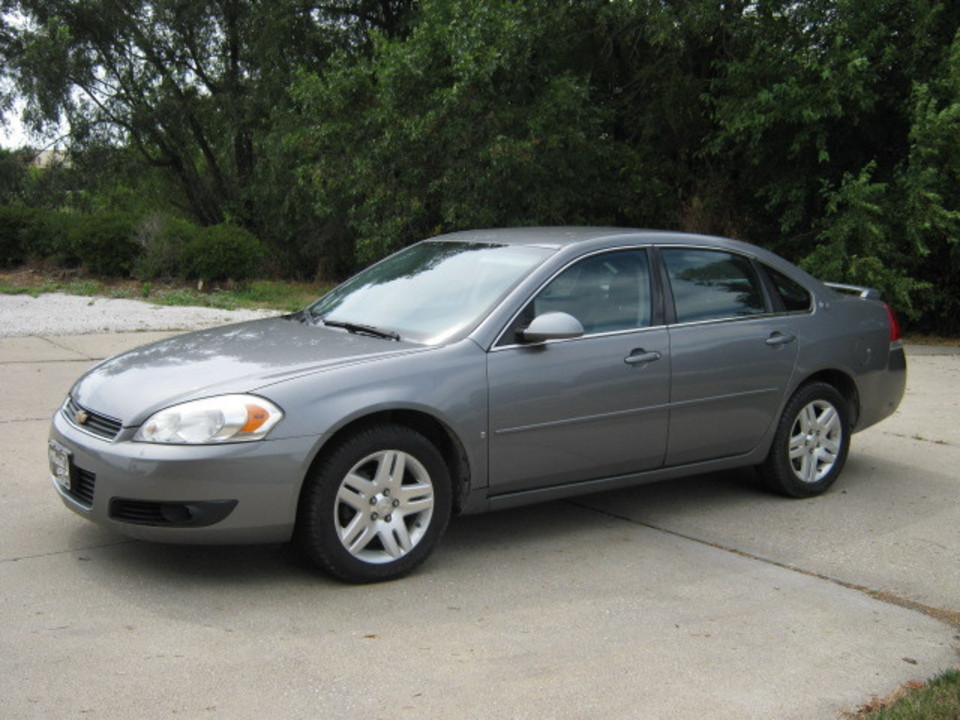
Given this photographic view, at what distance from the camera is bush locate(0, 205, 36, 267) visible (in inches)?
752

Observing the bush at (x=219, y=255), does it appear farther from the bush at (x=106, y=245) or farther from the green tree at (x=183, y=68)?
the green tree at (x=183, y=68)

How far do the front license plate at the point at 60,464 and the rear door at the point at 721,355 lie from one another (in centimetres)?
293

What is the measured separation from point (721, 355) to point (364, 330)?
6.29 ft

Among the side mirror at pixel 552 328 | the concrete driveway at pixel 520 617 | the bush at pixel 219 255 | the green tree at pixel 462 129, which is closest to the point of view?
the concrete driveway at pixel 520 617

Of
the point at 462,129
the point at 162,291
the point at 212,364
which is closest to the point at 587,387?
the point at 212,364

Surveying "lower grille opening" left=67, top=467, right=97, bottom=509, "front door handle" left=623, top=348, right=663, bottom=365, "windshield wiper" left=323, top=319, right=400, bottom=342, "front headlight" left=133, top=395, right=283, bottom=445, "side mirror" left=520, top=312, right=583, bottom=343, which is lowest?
"lower grille opening" left=67, top=467, right=97, bottom=509

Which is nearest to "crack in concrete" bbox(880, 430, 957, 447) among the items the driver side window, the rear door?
the rear door

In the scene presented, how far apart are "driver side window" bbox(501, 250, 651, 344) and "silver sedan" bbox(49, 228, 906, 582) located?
1 cm

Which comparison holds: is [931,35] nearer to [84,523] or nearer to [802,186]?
[802,186]

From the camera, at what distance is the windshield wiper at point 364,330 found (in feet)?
17.6

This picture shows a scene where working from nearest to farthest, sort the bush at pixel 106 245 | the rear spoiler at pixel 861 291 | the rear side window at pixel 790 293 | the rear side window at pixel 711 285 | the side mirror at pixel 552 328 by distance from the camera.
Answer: the side mirror at pixel 552 328 → the rear side window at pixel 711 285 → the rear side window at pixel 790 293 → the rear spoiler at pixel 861 291 → the bush at pixel 106 245

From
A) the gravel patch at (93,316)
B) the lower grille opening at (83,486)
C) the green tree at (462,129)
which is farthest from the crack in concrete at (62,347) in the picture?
the green tree at (462,129)

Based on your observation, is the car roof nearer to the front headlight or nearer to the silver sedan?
the silver sedan

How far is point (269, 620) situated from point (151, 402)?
3.47ft
